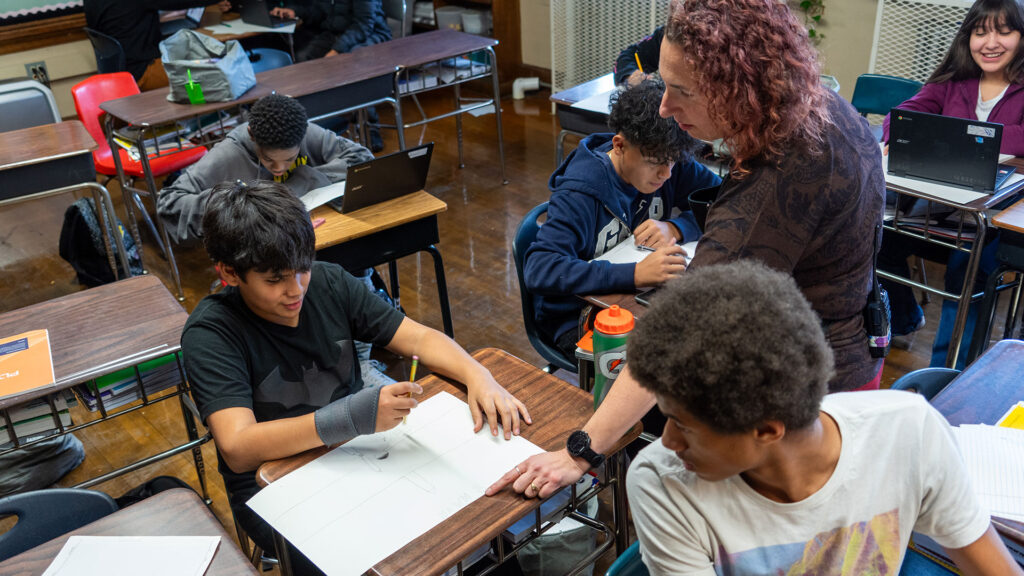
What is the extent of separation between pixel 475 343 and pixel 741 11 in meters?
2.08

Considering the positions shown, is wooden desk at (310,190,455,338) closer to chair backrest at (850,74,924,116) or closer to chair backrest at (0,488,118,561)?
chair backrest at (0,488,118,561)

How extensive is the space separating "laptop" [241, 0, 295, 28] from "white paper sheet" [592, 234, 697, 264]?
3806 mm

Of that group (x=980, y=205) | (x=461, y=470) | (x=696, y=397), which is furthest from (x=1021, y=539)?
(x=980, y=205)

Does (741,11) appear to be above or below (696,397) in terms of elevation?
above

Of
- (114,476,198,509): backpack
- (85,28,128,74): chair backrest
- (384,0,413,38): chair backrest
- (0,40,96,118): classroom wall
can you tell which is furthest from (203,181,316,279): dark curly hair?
(0,40,96,118): classroom wall

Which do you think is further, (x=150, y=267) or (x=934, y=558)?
(x=150, y=267)

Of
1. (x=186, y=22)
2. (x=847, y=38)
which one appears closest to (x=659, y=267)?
(x=847, y=38)

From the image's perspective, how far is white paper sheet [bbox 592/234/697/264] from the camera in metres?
1.98

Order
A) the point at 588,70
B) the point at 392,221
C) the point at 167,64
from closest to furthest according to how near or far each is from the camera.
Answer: the point at 392,221
the point at 167,64
the point at 588,70

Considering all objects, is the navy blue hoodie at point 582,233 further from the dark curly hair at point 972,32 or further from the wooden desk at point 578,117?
the dark curly hair at point 972,32

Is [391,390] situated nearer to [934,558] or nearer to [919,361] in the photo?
[934,558]

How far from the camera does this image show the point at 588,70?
17.7 ft

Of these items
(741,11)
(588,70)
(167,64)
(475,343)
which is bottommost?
(475,343)

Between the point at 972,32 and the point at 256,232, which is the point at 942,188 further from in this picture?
the point at 256,232
